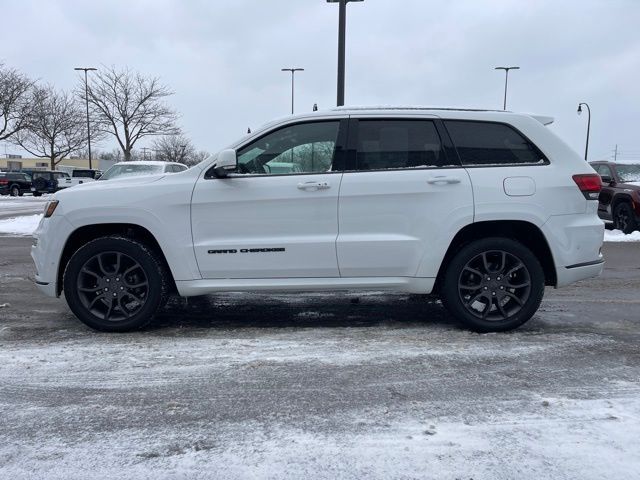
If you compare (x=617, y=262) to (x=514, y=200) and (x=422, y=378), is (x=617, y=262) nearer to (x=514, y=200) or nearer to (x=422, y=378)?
(x=514, y=200)

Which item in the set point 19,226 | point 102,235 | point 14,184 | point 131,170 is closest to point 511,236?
point 102,235

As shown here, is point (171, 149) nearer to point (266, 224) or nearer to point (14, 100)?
point (14, 100)

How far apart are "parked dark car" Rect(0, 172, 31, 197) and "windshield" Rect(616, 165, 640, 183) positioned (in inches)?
1293

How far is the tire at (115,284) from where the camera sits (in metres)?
4.41

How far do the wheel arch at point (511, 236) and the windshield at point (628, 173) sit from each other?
29.8 feet

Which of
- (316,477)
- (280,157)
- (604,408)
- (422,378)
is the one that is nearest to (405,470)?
(316,477)

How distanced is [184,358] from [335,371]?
1.16 meters

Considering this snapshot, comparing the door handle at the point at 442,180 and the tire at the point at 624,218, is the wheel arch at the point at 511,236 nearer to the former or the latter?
the door handle at the point at 442,180

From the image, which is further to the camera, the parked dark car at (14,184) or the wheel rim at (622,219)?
the parked dark car at (14,184)

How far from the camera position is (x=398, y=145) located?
4.55 metres

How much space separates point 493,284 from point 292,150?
83.3 inches

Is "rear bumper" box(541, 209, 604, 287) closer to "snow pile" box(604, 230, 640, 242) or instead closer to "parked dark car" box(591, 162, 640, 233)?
"snow pile" box(604, 230, 640, 242)

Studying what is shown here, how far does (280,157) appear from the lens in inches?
179

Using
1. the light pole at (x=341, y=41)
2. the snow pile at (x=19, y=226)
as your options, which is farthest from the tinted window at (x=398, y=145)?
the snow pile at (x=19, y=226)
